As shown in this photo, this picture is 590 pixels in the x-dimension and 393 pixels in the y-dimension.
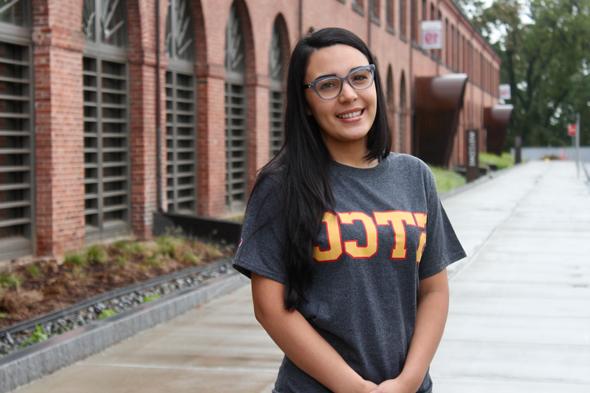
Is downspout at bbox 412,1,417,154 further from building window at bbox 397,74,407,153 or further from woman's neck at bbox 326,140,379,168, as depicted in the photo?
woman's neck at bbox 326,140,379,168

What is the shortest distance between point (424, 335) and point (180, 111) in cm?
1361

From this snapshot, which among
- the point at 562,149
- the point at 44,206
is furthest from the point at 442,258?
the point at 562,149

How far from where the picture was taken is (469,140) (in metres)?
38.1

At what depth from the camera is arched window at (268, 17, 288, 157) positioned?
20984 mm

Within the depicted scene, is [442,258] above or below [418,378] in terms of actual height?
above

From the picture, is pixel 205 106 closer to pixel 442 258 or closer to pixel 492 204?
pixel 492 204

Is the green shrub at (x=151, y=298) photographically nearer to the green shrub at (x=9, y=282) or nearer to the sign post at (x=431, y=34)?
the green shrub at (x=9, y=282)

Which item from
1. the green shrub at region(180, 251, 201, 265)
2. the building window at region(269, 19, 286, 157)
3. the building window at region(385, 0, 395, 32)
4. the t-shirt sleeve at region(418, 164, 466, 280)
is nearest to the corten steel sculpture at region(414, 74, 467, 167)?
the building window at region(385, 0, 395, 32)

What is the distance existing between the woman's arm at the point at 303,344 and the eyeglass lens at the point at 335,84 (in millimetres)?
496

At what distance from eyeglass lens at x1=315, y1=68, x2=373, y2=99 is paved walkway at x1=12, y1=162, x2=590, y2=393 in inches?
160

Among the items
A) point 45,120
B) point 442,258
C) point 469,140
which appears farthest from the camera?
point 469,140

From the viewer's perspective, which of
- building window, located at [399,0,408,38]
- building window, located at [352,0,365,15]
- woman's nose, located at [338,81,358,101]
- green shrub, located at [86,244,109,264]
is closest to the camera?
woman's nose, located at [338,81,358,101]

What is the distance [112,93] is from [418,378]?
1147cm

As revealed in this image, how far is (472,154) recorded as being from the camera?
125 ft
